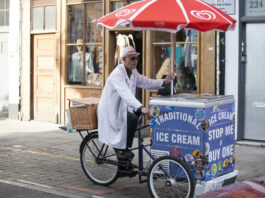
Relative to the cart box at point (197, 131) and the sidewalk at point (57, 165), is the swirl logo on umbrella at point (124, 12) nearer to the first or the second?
the cart box at point (197, 131)

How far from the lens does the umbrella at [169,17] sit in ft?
21.1

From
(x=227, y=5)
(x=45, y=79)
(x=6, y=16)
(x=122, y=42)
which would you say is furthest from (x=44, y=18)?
(x=227, y=5)

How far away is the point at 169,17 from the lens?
6461 mm

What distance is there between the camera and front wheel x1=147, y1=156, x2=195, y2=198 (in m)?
6.15

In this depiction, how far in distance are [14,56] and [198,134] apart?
10.0m

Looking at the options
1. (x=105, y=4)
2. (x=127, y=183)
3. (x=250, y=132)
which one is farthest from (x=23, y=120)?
(x=127, y=183)

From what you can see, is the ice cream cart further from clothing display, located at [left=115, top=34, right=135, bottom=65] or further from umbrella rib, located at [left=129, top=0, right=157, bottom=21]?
clothing display, located at [left=115, top=34, right=135, bottom=65]

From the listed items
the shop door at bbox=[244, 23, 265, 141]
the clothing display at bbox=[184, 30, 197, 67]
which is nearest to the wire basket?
the shop door at bbox=[244, 23, 265, 141]

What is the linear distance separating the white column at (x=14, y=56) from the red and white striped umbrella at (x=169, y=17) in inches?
345

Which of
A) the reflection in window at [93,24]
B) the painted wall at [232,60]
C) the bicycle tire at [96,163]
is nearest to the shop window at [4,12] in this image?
the reflection in window at [93,24]

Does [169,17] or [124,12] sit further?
[124,12]

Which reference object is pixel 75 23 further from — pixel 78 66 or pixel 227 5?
pixel 227 5

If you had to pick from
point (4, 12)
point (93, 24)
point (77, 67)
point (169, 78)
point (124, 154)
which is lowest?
point (124, 154)

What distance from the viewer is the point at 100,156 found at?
734cm
